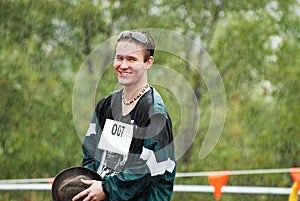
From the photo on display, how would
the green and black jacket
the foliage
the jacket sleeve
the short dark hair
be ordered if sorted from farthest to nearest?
the foliage
the jacket sleeve
the short dark hair
the green and black jacket

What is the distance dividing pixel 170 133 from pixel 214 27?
7.34 metres

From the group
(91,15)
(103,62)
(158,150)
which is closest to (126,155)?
(158,150)

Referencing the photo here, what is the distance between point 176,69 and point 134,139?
6.81m

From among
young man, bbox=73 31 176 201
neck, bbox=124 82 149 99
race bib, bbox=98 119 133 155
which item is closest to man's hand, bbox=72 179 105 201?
young man, bbox=73 31 176 201

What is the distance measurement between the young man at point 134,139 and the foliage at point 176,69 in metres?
6.10

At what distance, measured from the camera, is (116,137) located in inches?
114

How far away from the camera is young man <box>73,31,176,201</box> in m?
2.79

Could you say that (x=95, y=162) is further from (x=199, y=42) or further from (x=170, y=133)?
(x=199, y=42)

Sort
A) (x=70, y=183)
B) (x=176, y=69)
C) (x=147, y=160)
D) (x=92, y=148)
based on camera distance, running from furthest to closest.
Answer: (x=176, y=69) < (x=92, y=148) < (x=70, y=183) < (x=147, y=160)

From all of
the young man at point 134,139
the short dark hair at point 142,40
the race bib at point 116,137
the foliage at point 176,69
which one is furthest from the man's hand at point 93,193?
the foliage at point 176,69

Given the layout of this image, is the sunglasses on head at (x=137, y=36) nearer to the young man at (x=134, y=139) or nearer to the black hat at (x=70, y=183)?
the young man at (x=134, y=139)

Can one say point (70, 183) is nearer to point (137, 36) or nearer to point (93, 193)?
point (93, 193)

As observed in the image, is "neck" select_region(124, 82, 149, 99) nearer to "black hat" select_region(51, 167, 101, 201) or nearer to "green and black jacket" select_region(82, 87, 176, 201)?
"green and black jacket" select_region(82, 87, 176, 201)

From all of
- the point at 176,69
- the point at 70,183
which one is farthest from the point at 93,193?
the point at 176,69
